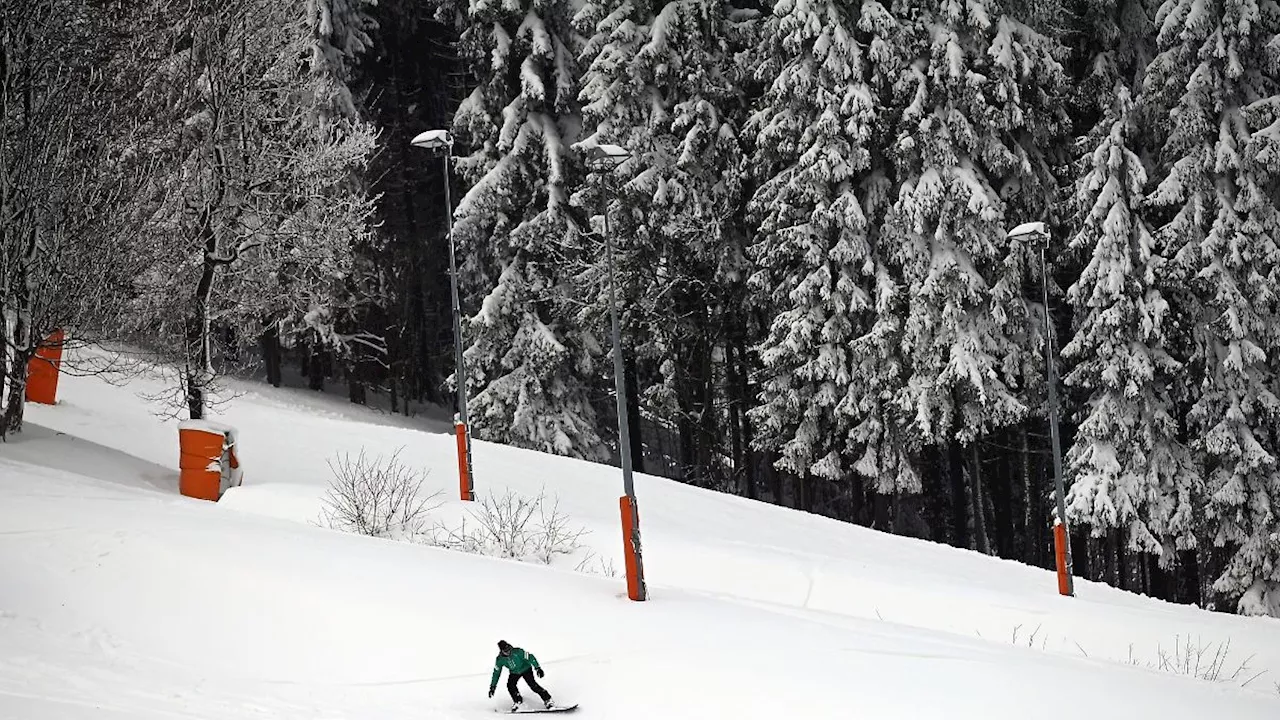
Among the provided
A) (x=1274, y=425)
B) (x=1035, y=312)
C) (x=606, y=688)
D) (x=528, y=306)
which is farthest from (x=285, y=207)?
(x=1274, y=425)

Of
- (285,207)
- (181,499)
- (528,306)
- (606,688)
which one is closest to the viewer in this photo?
(606,688)

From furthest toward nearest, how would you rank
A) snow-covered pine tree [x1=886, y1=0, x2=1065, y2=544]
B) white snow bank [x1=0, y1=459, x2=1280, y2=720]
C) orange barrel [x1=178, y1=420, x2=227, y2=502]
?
1. snow-covered pine tree [x1=886, y1=0, x2=1065, y2=544]
2. orange barrel [x1=178, y1=420, x2=227, y2=502]
3. white snow bank [x1=0, y1=459, x2=1280, y2=720]

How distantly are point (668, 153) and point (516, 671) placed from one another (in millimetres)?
19915

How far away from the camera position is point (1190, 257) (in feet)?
80.2

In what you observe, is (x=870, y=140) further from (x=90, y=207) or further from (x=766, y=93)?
(x=90, y=207)

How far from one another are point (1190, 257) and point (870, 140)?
7.18 m

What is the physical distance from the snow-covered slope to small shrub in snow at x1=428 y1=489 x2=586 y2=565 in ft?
1.76

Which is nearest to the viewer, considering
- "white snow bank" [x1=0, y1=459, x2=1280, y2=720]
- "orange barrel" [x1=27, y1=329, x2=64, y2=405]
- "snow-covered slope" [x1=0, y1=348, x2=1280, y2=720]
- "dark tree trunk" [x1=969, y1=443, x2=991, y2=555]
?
"white snow bank" [x1=0, y1=459, x2=1280, y2=720]

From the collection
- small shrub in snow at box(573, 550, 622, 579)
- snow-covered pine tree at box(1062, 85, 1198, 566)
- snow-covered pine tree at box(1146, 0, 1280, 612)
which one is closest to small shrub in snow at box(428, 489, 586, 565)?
small shrub in snow at box(573, 550, 622, 579)

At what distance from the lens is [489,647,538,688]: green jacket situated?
980 centimetres

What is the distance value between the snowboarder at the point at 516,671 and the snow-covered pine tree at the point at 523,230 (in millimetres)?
18067

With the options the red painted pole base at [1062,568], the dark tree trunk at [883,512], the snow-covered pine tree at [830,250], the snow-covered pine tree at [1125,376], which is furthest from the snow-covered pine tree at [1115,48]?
the red painted pole base at [1062,568]

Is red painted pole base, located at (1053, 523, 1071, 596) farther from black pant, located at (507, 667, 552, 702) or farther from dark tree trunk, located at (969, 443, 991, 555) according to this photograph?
black pant, located at (507, 667, 552, 702)

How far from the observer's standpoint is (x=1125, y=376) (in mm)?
24734
